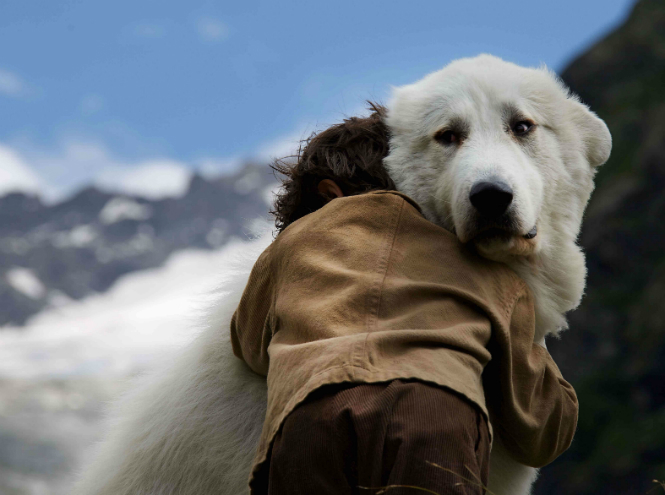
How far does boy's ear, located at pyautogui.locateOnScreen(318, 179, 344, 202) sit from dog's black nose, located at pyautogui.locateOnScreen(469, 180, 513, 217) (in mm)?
707

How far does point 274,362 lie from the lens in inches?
102

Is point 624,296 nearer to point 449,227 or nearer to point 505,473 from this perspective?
point 505,473

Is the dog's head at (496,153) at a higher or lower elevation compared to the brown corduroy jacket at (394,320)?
higher

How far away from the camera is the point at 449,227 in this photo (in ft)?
10.8

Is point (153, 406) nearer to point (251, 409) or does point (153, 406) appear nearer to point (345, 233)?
point (251, 409)

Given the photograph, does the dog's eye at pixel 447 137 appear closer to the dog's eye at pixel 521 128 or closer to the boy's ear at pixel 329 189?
the dog's eye at pixel 521 128

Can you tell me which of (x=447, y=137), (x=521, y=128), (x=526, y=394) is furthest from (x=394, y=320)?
(x=521, y=128)

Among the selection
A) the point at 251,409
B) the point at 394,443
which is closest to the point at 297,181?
the point at 251,409

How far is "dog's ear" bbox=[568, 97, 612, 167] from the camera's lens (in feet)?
12.3

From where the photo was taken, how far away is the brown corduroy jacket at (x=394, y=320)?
2.35m

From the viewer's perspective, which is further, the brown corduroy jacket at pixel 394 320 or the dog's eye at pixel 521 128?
the dog's eye at pixel 521 128

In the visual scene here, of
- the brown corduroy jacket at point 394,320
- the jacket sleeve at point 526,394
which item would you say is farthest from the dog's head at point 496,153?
the jacket sleeve at point 526,394

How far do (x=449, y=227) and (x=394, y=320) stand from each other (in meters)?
0.96

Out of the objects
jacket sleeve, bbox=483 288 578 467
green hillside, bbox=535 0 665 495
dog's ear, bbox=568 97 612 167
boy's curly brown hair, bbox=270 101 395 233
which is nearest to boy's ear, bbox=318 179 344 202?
boy's curly brown hair, bbox=270 101 395 233
